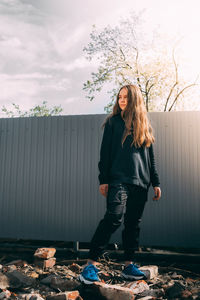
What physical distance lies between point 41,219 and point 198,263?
220cm

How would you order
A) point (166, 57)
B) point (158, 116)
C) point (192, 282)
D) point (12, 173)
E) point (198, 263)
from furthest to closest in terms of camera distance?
point (166, 57) → point (12, 173) → point (158, 116) → point (198, 263) → point (192, 282)

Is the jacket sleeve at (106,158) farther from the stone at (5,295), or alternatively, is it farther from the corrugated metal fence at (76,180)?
the corrugated metal fence at (76,180)

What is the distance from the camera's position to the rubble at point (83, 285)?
208cm

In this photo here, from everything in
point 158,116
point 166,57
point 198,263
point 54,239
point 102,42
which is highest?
point 102,42

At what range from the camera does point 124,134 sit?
2330 millimetres

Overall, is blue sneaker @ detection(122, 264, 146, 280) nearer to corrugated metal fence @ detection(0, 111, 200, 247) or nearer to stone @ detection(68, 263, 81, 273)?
stone @ detection(68, 263, 81, 273)

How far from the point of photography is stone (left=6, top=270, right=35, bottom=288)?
2.51m

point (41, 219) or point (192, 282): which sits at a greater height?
point (41, 219)

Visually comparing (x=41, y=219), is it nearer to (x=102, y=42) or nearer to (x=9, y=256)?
(x=9, y=256)

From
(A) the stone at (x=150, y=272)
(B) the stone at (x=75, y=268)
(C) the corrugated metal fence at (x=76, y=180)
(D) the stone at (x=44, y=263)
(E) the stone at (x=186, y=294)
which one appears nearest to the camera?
(E) the stone at (x=186, y=294)

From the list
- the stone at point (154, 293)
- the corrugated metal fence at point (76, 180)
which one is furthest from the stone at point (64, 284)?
the corrugated metal fence at point (76, 180)

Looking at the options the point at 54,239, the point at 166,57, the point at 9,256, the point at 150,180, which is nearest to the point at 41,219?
the point at 54,239

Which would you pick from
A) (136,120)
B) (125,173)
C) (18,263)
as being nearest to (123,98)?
(136,120)

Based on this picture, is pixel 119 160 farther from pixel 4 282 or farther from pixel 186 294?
pixel 4 282
